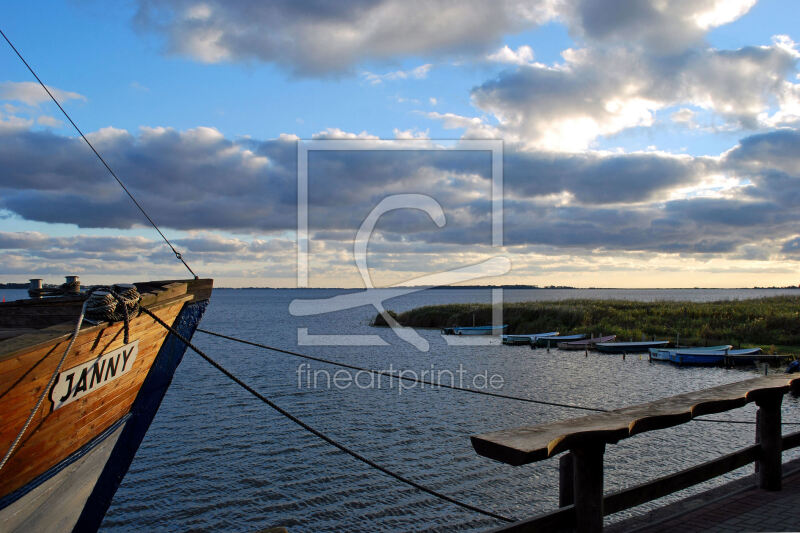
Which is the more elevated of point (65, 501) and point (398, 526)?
point (65, 501)

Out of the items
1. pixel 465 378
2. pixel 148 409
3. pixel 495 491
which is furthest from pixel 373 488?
pixel 465 378

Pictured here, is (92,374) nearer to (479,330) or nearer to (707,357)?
(707,357)

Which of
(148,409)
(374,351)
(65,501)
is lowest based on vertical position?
(374,351)

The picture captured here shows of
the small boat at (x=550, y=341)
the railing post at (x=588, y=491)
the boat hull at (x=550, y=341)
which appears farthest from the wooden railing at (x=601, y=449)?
the boat hull at (x=550, y=341)

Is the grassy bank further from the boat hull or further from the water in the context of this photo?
the water

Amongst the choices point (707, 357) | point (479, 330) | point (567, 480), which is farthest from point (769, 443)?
point (479, 330)

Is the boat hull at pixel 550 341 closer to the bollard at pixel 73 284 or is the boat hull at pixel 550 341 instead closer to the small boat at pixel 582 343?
the small boat at pixel 582 343

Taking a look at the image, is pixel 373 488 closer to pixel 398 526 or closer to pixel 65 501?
pixel 398 526
